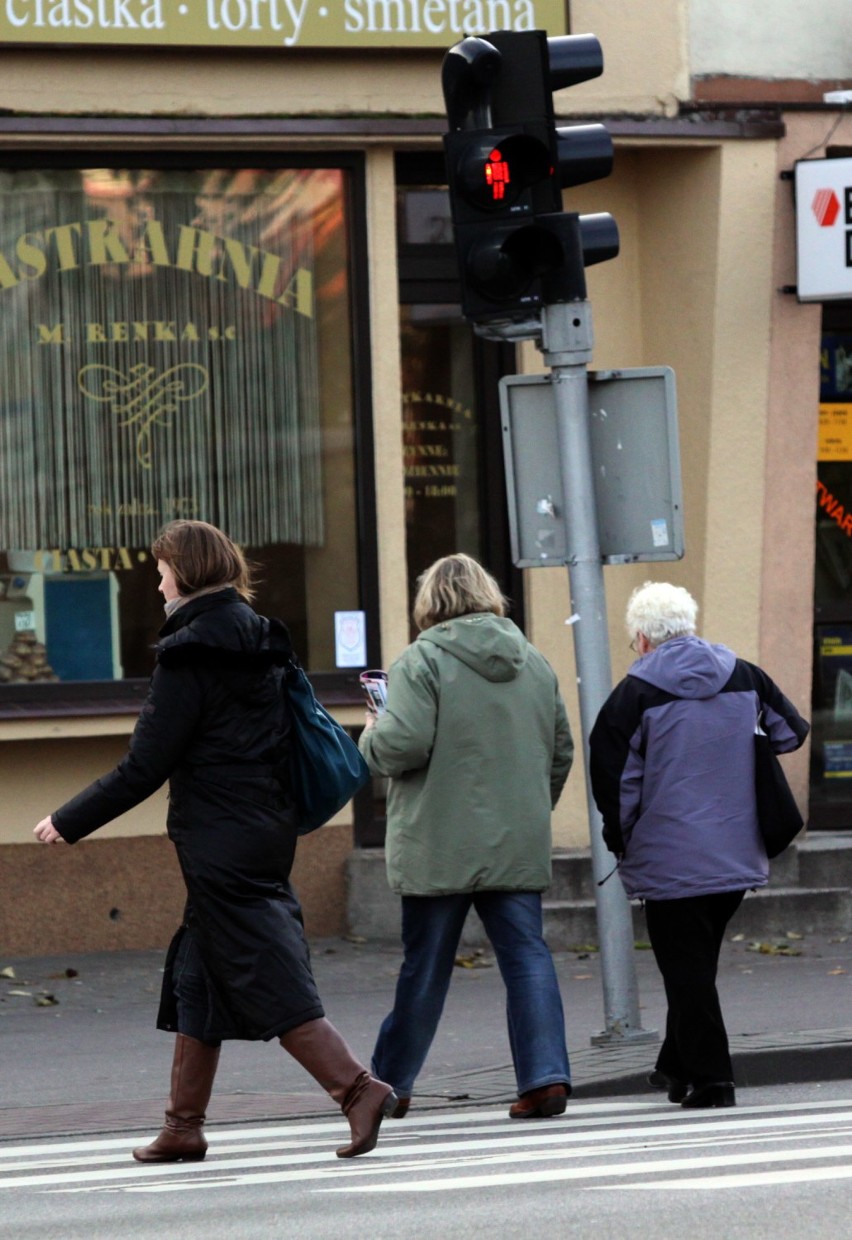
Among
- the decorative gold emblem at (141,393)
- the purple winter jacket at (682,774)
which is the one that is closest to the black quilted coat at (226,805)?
the purple winter jacket at (682,774)

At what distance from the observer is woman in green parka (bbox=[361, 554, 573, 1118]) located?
7.52 meters

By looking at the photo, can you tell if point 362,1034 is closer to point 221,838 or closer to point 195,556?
point 221,838

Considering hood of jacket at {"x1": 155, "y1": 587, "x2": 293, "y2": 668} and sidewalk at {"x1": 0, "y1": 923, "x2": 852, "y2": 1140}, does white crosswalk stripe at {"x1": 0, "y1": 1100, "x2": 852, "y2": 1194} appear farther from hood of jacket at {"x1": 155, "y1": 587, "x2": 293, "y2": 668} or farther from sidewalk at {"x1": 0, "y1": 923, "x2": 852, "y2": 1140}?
hood of jacket at {"x1": 155, "y1": 587, "x2": 293, "y2": 668}

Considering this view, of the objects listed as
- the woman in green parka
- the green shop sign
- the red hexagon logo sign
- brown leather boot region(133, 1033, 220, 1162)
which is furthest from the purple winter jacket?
the green shop sign

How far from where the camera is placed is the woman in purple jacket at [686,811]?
764cm

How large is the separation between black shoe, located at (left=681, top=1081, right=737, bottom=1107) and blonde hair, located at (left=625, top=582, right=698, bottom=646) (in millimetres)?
1445

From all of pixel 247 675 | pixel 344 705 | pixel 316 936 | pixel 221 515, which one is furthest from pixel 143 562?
pixel 247 675

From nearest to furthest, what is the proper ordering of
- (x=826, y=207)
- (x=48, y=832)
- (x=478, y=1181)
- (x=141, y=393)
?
(x=478, y=1181) → (x=48, y=832) → (x=141, y=393) → (x=826, y=207)

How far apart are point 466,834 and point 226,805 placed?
115cm

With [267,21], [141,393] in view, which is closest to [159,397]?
[141,393]

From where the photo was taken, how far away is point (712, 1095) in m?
7.61

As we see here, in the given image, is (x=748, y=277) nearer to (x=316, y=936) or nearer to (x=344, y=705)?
(x=344, y=705)

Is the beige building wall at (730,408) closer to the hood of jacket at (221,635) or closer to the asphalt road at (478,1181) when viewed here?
the asphalt road at (478,1181)

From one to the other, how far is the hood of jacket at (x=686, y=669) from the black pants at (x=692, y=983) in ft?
2.21
